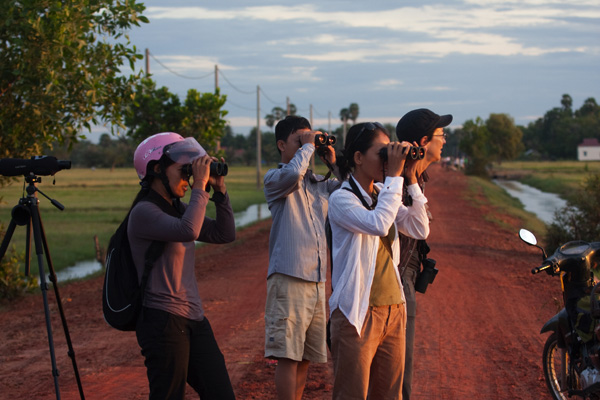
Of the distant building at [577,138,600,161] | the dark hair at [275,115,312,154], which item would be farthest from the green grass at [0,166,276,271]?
the distant building at [577,138,600,161]

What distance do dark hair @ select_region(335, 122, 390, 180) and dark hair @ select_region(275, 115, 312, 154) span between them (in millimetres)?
733

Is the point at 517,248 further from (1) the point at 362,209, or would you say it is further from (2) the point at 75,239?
(2) the point at 75,239

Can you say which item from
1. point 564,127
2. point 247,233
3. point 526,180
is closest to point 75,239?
point 247,233

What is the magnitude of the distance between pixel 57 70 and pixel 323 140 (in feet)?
18.9

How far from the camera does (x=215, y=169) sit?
10.9 feet

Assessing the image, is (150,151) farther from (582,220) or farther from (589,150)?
(589,150)

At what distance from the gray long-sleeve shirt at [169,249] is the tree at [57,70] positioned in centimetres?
590

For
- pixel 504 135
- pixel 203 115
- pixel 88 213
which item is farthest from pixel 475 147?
pixel 203 115

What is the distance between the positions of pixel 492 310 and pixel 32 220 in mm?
5714

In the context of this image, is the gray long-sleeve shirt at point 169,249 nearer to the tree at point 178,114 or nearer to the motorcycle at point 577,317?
the motorcycle at point 577,317

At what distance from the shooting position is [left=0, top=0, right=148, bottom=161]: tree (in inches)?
337

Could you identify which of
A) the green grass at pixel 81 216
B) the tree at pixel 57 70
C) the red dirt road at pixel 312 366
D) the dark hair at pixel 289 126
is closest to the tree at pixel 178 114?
the green grass at pixel 81 216

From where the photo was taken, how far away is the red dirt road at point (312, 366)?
17.7 feet

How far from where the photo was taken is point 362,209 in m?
3.29
